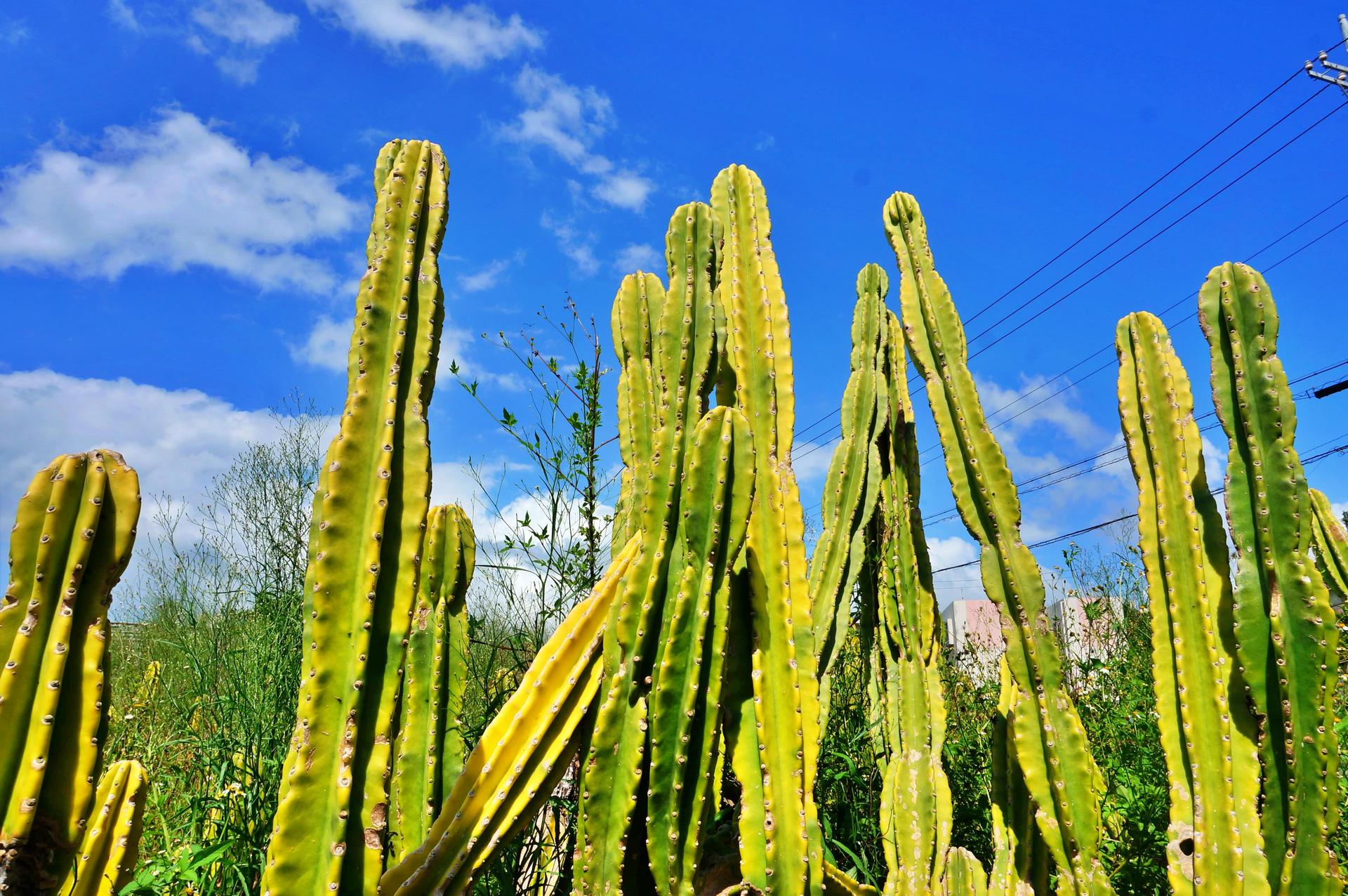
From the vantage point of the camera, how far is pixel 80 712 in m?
1.46

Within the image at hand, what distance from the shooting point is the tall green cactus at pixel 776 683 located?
183cm

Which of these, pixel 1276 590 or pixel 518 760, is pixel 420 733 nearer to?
pixel 518 760

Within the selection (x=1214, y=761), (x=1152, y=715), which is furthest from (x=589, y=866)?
(x=1152, y=715)

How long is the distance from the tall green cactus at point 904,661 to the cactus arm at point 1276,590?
96 cm

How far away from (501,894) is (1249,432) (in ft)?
7.96

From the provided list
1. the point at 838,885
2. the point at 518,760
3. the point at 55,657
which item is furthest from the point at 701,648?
the point at 55,657

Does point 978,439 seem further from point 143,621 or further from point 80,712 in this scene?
point 143,621

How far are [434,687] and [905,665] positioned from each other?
1.65 meters

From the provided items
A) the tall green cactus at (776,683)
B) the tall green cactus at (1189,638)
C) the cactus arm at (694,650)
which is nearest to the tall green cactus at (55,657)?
the cactus arm at (694,650)

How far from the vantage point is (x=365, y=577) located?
5.50 ft

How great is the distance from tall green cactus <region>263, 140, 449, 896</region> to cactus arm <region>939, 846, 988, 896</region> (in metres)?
1.76

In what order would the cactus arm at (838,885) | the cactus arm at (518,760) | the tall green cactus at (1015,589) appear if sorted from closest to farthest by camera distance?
the cactus arm at (518,760) < the cactus arm at (838,885) < the tall green cactus at (1015,589)

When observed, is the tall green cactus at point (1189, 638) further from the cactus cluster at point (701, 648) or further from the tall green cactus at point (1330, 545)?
the tall green cactus at point (1330, 545)

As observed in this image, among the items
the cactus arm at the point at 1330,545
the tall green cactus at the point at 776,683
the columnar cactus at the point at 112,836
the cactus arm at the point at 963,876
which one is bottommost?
the cactus arm at the point at 963,876
